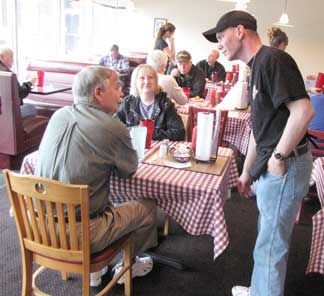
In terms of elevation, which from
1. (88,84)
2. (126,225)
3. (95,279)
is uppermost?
(88,84)

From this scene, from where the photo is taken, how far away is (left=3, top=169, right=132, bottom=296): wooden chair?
4.79ft

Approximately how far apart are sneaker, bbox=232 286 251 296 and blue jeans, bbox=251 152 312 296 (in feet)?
0.89

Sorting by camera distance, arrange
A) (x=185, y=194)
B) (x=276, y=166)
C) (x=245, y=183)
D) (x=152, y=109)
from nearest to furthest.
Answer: (x=276, y=166), (x=185, y=194), (x=245, y=183), (x=152, y=109)

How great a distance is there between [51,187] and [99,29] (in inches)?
340

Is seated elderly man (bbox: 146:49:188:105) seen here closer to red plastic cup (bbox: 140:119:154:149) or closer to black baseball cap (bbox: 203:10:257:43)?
red plastic cup (bbox: 140:119:154:149)

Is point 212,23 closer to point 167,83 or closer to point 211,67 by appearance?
point 211,67

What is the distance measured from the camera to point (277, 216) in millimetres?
1640

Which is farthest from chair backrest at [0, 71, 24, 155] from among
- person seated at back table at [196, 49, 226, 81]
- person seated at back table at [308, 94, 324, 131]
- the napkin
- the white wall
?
the white wall

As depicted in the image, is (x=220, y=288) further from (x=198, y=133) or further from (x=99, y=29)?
(x=99, y=29)

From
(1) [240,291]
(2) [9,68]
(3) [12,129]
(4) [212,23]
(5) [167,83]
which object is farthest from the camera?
(4) [212,23]

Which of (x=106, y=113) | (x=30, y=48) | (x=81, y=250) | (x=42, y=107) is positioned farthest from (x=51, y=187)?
(x=30, y=48)

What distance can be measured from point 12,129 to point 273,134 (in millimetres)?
2769

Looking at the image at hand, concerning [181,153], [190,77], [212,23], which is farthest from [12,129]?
[212,23]

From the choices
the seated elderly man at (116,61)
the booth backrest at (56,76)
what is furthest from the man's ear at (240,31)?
the seated elderly man at (116,61)
